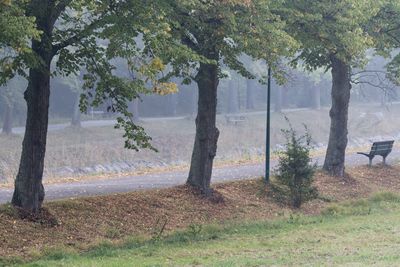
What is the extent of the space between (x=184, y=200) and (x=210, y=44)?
3.43m

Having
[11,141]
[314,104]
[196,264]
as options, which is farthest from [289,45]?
[314,104]

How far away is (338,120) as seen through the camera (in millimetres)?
22312

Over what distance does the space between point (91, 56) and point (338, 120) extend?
10.8 metres

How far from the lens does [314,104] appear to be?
7006 cm

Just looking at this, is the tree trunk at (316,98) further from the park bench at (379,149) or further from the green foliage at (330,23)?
the green foliage at (330,23)

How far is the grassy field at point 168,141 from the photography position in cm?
3950

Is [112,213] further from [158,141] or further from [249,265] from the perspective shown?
[158,141]

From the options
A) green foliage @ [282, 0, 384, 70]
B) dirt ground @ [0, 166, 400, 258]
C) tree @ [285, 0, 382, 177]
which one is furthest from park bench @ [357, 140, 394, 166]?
green foliage @ [282, 0, 384, 70]

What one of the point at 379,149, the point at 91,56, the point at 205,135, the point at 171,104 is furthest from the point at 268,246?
the point at 171,104

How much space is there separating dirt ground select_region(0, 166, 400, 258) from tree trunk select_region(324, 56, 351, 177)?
4.38ft

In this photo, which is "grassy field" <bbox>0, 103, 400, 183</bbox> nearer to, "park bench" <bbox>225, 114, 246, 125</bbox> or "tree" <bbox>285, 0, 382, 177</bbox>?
"park bench" <bbox>225, 114, 246, 125</bbox>

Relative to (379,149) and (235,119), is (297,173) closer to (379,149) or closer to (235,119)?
(379,149)

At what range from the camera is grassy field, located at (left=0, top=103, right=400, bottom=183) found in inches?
1555

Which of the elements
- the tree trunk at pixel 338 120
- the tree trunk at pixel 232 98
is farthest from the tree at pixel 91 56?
the tree trunk at pixel 232 98
